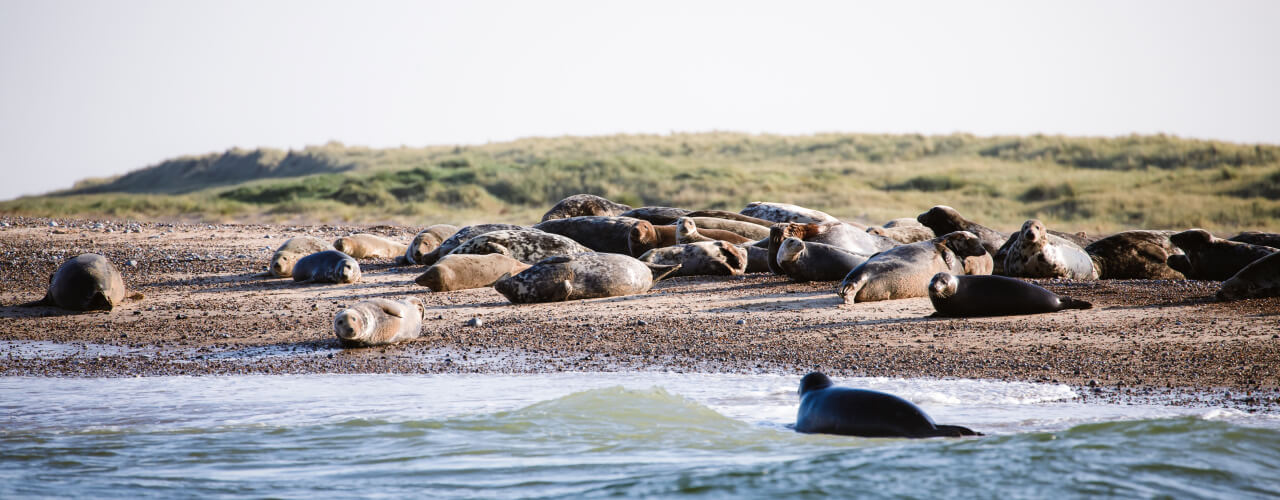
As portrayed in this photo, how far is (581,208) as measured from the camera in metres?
14.4

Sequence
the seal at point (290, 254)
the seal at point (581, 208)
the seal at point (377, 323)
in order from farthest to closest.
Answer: the seal at point (581, 208) → the seal at point (290, 254) → the seal at point (377, 323)

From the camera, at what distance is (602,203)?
48.0 feet

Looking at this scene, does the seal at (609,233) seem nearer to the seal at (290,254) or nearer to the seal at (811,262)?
→ the seal at (811,262)

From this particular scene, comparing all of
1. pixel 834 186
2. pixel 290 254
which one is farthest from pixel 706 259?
pixel 834 186

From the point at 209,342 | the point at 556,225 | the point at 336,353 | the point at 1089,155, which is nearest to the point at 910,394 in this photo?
the point at 336,353

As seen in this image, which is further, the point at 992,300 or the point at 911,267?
the point at 911,267

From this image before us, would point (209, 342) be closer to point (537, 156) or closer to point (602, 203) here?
point (602, 203)

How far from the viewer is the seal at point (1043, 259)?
977 centimetres

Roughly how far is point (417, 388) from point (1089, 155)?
35368 mm

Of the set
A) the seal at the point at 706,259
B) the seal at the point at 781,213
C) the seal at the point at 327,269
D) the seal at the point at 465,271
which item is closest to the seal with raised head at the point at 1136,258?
the seal at the point at 706,259

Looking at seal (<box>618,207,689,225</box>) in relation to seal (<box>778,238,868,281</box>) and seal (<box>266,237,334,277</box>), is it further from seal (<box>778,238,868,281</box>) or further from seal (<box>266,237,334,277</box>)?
seal (<box>266,237,334,277</box>)

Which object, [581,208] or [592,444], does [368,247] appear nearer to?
[581,208]

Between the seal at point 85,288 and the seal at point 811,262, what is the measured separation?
5.95m

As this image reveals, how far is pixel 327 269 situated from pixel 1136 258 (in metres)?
8.12
